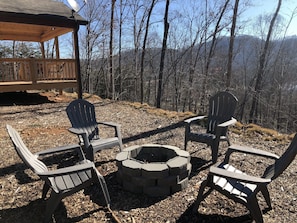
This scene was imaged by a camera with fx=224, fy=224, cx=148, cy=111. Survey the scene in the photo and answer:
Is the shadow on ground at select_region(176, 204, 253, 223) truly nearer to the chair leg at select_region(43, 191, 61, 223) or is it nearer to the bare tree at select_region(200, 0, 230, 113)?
the chair leg at select_region(43, 191, 61, 223)

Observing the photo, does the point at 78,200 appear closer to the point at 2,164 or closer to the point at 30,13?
the point at 2,164

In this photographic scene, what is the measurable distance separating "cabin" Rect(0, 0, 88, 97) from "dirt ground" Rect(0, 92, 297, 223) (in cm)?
263

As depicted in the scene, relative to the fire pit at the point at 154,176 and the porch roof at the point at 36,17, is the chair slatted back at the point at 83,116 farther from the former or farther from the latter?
the porch roof at the point at 36,17

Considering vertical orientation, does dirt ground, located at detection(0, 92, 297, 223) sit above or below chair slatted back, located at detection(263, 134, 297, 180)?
below

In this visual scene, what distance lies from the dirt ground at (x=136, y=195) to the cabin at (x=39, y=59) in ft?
8.62

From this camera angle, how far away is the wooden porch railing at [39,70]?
25.3ft

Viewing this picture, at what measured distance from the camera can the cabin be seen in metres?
7.08

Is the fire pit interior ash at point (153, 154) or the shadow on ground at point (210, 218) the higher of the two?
the fire pit interior ash at point (153, 154)

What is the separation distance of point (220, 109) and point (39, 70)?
6.83m

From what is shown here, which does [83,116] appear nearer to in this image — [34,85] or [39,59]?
[34,85]

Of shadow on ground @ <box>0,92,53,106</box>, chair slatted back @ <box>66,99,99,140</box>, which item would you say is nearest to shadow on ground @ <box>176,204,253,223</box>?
chair slatted back @ <box>66,99,99,140</box>

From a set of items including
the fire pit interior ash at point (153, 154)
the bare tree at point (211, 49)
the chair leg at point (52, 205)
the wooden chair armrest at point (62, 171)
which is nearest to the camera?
the wooden chair armrest at point (62, 171)

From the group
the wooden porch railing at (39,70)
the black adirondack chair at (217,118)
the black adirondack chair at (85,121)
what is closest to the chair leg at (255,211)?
the black adirondack chair at (217,118)

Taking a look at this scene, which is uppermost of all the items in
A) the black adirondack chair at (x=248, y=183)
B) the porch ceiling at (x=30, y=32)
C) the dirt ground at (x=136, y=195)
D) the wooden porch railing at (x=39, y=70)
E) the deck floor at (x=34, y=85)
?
the porch ceiling at (x=30, y=32)
